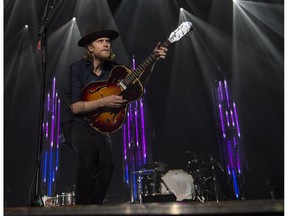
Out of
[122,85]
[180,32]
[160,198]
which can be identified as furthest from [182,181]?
[122,85]

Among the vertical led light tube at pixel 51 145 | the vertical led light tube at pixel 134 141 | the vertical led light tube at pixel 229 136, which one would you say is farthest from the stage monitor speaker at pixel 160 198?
the vertical led light tube at pixel 51 145

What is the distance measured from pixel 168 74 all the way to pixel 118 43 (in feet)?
4.33

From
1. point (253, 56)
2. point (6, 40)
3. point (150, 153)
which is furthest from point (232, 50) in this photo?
point (6, 40)

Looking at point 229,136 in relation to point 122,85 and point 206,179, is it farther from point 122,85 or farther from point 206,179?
point 122,85

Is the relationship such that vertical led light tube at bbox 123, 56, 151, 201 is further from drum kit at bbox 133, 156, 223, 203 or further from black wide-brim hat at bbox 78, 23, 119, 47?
black wide-brim hat at bbox 78, 23, 119, 47

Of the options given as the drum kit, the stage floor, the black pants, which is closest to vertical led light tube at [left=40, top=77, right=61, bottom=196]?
the drum kit

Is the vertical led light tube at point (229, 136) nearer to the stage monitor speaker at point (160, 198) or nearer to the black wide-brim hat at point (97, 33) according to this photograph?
the stage monitor speaker at point (160, 198)

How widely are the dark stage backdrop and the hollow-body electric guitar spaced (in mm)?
3900

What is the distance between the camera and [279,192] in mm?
5586

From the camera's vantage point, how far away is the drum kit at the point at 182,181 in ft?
19.0

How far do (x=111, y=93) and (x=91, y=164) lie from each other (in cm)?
63

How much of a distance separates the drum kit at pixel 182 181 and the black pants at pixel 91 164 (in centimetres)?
339

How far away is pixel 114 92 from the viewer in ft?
8.31

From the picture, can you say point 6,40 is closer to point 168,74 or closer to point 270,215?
point 168,74
